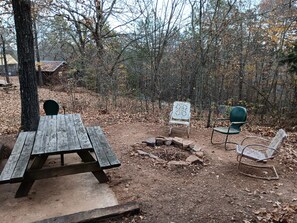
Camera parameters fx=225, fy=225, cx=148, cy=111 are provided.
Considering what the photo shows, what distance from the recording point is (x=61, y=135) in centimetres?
294

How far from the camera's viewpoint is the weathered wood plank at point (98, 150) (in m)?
2.58

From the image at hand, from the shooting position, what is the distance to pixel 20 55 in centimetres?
426

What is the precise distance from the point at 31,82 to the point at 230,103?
6754 mm

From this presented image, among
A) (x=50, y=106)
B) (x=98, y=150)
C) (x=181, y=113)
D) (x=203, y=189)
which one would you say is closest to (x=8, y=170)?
(x=98, y=150)

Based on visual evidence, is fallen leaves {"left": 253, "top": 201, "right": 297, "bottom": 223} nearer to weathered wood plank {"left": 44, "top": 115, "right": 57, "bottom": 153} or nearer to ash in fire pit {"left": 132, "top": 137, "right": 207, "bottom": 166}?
ash in fire pit {"left": 132, "top": 137, "right": 207, "bottom": 166}

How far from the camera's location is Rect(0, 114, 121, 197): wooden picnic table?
7.84 feet

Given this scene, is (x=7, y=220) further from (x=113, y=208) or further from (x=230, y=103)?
(x=230, y=103)

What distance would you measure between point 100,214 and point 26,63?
3.39 metres

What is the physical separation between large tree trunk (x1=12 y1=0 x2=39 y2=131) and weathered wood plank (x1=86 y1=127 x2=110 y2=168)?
5.76 feet

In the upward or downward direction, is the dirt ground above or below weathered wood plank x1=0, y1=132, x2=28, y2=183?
below

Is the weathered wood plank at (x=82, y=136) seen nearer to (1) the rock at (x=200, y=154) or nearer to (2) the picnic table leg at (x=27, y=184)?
(2) the picnic table leg at (x=27, y=184)

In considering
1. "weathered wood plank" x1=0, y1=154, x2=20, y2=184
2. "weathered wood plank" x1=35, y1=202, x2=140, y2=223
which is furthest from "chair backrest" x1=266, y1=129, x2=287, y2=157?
"weathered wood plank" x1=0, y1=154, x2=20, y2=184

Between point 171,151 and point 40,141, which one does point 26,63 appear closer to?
point 40,141

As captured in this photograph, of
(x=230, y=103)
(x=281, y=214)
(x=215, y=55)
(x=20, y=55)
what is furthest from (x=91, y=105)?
(x=281, y=214)
